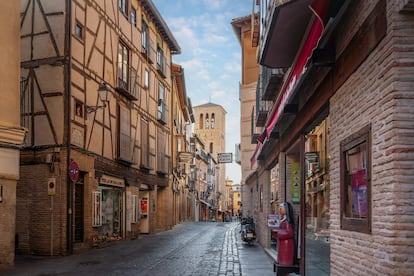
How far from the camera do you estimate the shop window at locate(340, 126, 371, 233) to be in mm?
4871

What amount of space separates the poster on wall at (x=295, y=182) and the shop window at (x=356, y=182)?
5017 millimetres

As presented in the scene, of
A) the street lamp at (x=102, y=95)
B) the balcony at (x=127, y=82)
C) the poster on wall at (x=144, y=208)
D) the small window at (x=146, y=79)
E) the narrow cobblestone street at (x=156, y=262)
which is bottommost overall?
the narrow cobblestone street at (x=156, y=262)

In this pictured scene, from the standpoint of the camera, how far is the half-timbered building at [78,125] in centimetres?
1559

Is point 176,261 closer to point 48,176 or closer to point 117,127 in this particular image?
point 48,176

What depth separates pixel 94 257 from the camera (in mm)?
15031

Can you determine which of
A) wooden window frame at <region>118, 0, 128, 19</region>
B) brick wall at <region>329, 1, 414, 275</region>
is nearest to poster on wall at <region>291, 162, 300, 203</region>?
brick wall at <region>329, 1, 414, 275</region>

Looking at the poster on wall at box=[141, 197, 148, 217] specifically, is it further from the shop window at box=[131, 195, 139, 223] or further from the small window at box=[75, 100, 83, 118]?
the small window at box=[75, 100, 83, 118]

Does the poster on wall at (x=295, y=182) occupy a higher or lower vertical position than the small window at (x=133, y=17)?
lower

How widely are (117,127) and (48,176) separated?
531cm

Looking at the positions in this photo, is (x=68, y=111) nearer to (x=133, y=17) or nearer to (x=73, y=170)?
(x=73, y=170)

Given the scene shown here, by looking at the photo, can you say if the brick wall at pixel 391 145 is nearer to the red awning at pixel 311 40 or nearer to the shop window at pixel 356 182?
the shop window at pixel 356 182

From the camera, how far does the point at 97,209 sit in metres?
18.2

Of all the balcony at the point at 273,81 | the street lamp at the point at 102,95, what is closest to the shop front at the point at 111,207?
the street lamp at the point at 102,95

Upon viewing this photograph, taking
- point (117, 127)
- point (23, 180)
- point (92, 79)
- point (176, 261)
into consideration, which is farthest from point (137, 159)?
point (176, 261)
